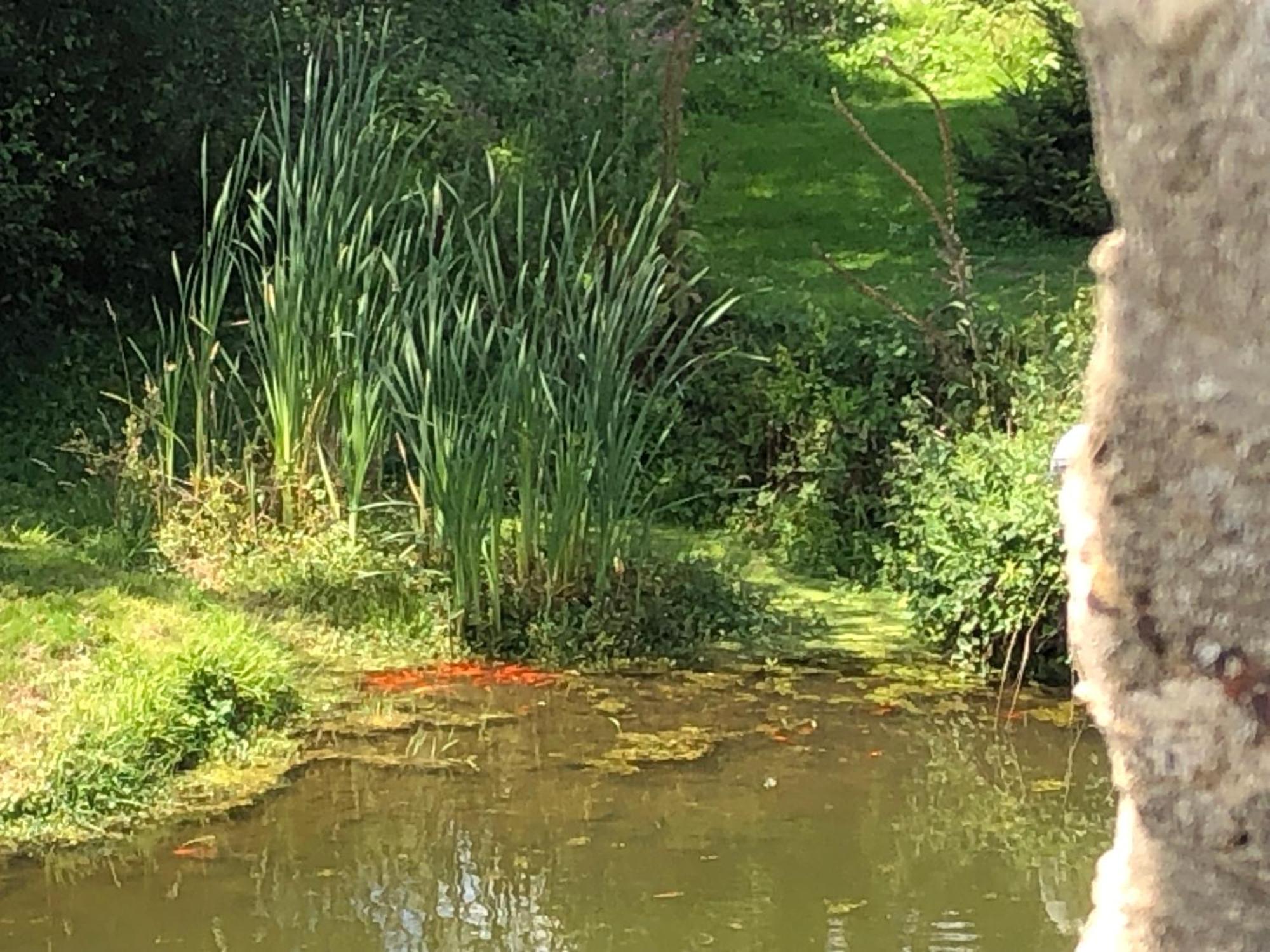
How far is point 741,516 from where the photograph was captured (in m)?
6.70

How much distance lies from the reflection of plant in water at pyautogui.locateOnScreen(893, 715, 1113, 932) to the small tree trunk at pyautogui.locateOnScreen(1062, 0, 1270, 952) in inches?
106

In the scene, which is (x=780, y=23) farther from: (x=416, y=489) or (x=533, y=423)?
(x=533, y=423)

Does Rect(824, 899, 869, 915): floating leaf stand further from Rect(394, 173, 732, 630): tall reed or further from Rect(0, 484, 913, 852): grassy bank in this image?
Rect(394, 173, 732, 630): tall reed

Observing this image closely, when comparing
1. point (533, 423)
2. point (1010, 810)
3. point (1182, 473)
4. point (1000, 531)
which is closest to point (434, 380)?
point (533, 423)

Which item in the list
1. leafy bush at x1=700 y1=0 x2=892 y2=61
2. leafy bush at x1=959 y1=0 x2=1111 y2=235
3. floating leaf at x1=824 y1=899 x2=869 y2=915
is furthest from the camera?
leafy bush at x1=700 y1=0 x2=892 y2=61

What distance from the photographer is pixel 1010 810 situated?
447 centimetres

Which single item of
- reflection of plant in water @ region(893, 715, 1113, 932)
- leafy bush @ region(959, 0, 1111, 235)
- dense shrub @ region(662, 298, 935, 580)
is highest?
leafy bush @ region(959, 0, 1111, 235)

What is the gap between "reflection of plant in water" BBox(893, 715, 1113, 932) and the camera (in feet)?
13.5

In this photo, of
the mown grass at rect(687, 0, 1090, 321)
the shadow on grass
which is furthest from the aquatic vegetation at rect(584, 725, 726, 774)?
the shadow on grass

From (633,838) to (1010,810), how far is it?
97 cm

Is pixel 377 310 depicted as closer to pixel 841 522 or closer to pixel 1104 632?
pixel 841 522

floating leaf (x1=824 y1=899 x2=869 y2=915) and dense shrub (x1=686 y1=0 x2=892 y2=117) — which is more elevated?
dense shrub (x1=686 y1=0 x2=892 y2=117)

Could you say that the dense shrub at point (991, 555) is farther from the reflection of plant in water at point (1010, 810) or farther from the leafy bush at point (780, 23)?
the leafy bush at point (780, 23)

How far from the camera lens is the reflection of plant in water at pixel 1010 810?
13.5ft
